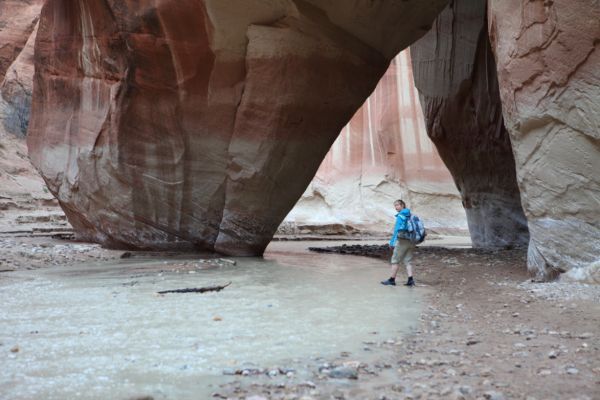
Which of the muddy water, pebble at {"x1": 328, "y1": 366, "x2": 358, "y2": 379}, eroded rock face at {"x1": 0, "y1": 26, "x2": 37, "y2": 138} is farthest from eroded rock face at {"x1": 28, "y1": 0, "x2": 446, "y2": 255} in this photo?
eroded rock face at {"x1": 0, "y1": 26, "x2": 37, "y2": 138}

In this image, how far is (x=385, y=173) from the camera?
24891 millimetres

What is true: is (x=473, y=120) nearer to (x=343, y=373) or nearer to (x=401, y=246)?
(x=401, y=246)

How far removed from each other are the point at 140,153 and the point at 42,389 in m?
7.54

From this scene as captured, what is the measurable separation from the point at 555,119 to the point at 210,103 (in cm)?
566

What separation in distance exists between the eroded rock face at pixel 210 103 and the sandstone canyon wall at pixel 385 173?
528 inches

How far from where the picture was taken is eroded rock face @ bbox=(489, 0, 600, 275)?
5047 millimetres

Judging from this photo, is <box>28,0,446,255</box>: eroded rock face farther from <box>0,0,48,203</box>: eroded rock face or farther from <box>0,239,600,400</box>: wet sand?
<box>0,0,48,203</box>: eroded rock face

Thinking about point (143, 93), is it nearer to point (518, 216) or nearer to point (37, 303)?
point (37, 303)

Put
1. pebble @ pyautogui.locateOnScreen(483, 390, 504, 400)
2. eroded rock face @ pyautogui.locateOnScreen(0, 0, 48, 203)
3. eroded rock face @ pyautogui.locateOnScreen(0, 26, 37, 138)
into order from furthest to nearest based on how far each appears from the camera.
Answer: eroded rock face @ pyautogui.locateOnScreen(0, 26, 37, 138) → eroded rock face @ pyautogui.locateOnScreen(0, 0, 48, 203) → pebble @ pyautogui.locateOnScreen(483, 390, 504, 400)

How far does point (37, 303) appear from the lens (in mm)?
4695

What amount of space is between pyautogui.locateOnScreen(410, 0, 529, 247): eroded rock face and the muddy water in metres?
5.82

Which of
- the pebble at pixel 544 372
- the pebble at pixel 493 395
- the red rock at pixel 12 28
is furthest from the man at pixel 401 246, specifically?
the red rock at pixel 12 28

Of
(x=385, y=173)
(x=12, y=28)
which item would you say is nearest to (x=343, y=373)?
(x=385, y=173)

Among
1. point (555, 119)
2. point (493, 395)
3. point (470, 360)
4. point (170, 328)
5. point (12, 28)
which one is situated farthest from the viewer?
point (12, 28)
